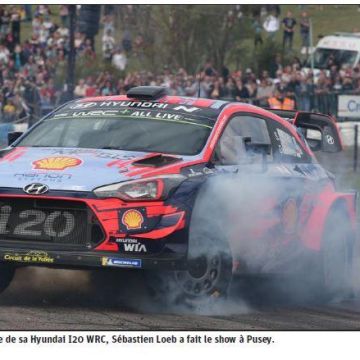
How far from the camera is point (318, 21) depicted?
35.4 meters

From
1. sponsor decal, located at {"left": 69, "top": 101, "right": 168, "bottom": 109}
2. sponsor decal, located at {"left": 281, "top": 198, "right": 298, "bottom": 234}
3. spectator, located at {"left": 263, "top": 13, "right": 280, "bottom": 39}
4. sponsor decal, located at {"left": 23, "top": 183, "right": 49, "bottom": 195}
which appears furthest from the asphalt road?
spectator, located at {"left": 263, "top": 13, "right": 280, "bottom": 39}

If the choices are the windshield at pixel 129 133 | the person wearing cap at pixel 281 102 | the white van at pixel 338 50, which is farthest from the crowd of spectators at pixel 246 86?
the windshield at pixel 129 133

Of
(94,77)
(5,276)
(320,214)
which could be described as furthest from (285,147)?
(94,77)

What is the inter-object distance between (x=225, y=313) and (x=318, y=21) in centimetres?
2800

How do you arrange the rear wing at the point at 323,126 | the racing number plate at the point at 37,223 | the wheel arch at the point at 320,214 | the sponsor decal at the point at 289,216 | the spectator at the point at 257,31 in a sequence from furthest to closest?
the spectator at the point at 257,31 < the rear wing at the point at 323,126 < the wheel arch at the point at 320,214 < the sponsor decal at the point at 289,216 < the racing number plate at the point at 37,223

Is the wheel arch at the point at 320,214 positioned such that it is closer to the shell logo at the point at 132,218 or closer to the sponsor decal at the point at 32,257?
the shell logo at the point at 132,218

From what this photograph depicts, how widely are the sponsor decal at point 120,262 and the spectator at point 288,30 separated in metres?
24.0

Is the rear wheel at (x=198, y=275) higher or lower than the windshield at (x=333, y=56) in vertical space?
higher

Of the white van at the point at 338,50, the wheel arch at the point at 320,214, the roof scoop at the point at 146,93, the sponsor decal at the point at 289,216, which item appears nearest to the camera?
the sponsor decal at the point at 289,216

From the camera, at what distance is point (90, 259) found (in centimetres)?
767

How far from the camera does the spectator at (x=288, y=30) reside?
31328 millimetres

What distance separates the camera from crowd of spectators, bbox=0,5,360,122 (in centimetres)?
2411

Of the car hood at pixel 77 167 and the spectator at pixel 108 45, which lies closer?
the car hood at pixel 77 167
